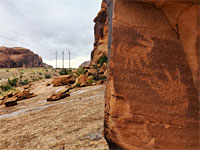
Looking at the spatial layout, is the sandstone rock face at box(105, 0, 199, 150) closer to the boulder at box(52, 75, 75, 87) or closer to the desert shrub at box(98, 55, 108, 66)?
the boulder at box(52, 75, 75, 87)

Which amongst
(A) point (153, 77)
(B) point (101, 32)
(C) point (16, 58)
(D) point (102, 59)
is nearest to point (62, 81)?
(D) point (102, 59)

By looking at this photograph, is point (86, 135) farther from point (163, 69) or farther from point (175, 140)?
point (163, 69)

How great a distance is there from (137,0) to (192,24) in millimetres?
901

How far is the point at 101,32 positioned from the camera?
1093 inches

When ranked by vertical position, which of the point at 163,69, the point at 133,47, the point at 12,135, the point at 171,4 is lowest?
the point at 12,135

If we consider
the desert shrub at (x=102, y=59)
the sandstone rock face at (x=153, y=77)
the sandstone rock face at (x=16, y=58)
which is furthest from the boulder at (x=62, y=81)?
the sandstone rock face at (x=16, y=58)

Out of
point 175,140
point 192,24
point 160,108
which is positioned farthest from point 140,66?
point 175,140

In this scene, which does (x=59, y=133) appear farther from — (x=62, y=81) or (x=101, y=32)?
(x=101, y=32)

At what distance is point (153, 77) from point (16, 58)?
71.4 metres

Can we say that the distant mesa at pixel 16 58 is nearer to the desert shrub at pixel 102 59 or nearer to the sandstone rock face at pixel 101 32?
the sandstone rock face at pixel 101 32

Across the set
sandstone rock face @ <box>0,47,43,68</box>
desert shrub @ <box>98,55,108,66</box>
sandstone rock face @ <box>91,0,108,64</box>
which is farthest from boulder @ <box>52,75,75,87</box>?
sandstone rock face @ <box>0,47,43,68</box>

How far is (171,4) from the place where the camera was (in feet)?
6.01

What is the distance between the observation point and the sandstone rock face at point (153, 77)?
1941mm

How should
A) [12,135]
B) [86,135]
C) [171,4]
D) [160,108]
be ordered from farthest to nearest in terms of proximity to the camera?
[12,135] < [86,135] < [160,108] < [171,4]
